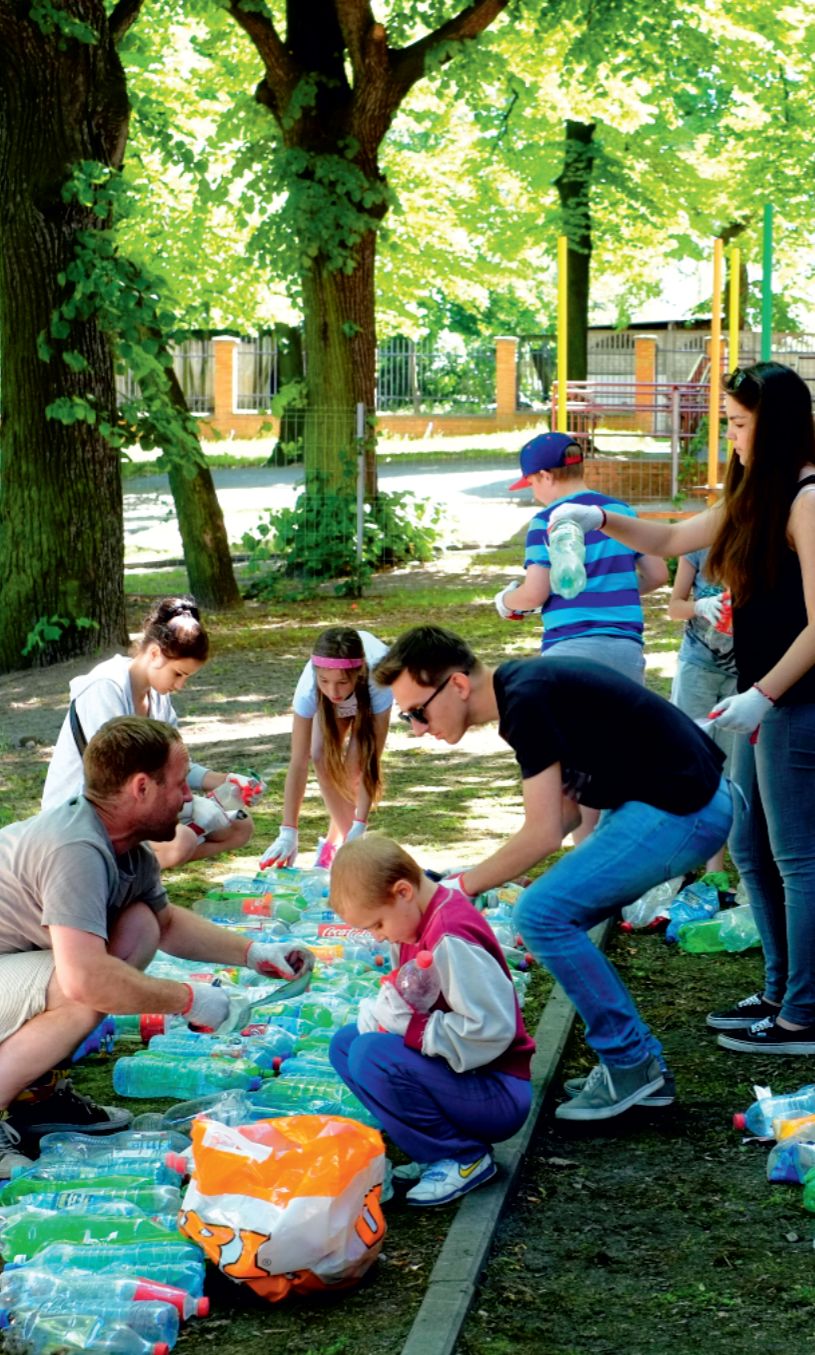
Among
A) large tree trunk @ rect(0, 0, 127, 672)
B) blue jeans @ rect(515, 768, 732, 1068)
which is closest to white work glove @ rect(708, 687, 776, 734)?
blue jeans @ rect(515, 768, 732, 1068)

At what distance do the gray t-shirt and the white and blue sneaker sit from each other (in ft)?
3.13

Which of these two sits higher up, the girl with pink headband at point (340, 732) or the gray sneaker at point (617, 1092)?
the girl with pink headband at point (340, 732)

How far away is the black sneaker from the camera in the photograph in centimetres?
525

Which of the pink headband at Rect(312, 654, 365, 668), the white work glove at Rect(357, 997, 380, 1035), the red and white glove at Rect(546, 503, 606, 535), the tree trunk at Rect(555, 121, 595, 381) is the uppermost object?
the tree trunk at Rect(555, 121, 595, 381)

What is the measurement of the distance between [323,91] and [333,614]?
17.4ft

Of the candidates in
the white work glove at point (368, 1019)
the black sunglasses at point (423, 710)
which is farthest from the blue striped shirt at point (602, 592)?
the white work glove at point (368, 1019)

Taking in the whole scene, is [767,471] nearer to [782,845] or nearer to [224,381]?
[782,845]

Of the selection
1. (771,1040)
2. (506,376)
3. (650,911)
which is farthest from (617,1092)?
(506,376)

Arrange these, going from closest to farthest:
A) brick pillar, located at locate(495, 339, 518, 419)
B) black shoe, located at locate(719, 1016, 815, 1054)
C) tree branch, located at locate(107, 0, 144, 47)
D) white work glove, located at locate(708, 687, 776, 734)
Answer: white work glove, located at locate(708, 687, 776, 734)
black shoe, located at locate(719, 1016, 815, 1054)
tree branch, located at locate(107, 0, 144, 47)
brick pillar, located at locate(495, 339, 518, 419)

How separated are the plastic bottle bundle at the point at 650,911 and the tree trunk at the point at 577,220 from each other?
2228 centimetres

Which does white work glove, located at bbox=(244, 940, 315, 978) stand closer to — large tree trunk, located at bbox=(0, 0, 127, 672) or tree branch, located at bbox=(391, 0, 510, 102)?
large tree trunk, located at bbox=(0, 0, 127, 672)

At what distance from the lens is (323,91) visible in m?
16.6

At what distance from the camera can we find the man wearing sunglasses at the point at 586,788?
4262mm

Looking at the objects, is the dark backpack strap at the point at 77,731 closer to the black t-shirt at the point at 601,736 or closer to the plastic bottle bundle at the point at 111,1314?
the black t-shirt at the point at 601,736
